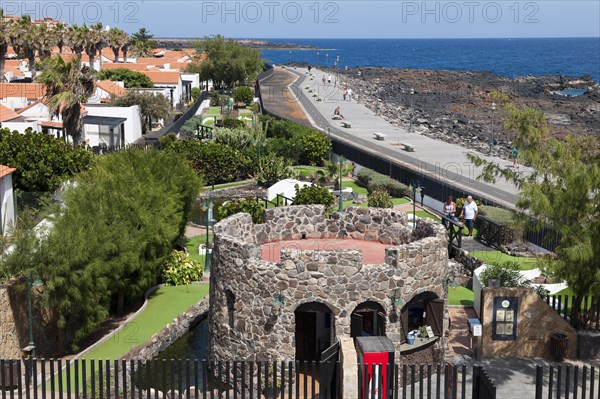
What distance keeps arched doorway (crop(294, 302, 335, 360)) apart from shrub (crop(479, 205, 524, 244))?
10.5m

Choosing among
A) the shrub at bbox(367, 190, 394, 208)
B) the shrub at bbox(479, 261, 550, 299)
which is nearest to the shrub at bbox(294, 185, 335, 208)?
the shrub at bbox(367, 190, 394, 208)

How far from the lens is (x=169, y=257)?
2909cm

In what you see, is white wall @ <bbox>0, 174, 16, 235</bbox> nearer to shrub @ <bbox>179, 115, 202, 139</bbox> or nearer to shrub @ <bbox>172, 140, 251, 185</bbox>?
shrub @ <bbox>172, 140, 251, 185</bbox>

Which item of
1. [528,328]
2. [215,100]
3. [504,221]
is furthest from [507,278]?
[215,100]

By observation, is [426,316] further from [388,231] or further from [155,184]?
[155,184]

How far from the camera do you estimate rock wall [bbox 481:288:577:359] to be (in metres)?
21.3

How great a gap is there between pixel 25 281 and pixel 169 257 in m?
8.06

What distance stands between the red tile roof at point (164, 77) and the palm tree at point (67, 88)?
4215 cm

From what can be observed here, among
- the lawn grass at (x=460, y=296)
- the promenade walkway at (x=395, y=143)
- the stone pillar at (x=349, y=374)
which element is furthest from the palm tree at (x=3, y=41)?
the stone pillar at (x=349, y=374)

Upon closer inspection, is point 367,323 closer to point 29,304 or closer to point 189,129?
point 29,304

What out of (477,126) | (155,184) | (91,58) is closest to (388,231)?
(155,184)

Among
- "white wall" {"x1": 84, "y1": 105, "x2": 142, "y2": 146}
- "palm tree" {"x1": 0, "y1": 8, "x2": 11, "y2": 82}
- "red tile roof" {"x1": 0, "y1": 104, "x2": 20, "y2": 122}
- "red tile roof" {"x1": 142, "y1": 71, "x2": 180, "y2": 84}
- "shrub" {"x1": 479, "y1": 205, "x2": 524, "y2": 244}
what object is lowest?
"shrub" {"x1": 479, "y1": 205, "x2": 524, "y2": 244}

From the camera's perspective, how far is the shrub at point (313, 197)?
3734 cm

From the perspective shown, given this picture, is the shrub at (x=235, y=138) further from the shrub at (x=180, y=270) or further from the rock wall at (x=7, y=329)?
the rock wall at (x=7, y=329)
